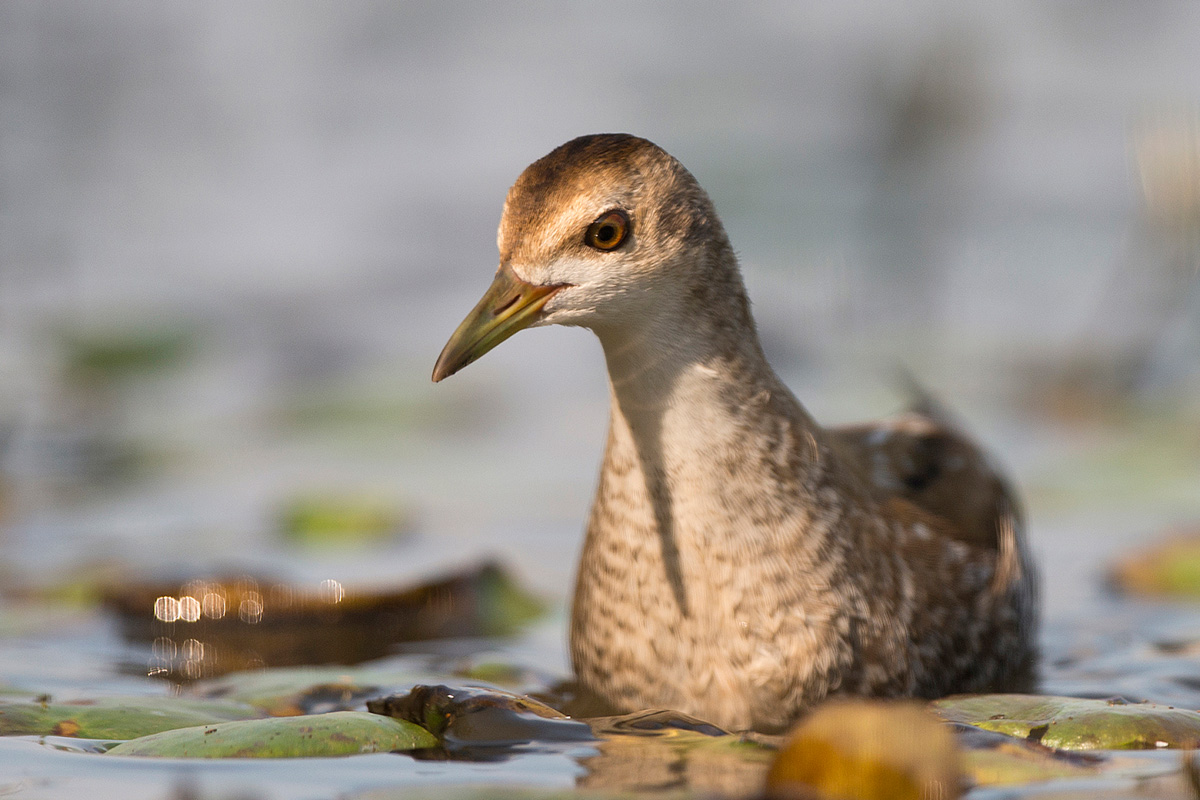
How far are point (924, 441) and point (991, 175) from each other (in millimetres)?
6690

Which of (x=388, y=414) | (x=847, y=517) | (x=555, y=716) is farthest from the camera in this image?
(x=388, y=414)

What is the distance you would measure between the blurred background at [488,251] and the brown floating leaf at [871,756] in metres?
2.88

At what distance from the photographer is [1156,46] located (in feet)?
41.6

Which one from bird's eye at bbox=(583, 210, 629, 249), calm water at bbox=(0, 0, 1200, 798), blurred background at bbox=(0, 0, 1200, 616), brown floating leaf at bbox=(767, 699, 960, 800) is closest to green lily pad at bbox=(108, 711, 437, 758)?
calm water at bbox=(0, 0, 1200, 798)

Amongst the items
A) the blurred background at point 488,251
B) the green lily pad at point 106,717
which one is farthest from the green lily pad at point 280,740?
the blurred background at point 488,251

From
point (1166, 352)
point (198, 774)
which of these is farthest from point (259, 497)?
point (1166, 352)

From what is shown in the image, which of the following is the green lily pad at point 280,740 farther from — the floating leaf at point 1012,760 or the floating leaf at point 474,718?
the floating leaf at point 1012,760

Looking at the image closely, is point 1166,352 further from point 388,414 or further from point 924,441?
point 388,414

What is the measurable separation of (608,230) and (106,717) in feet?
5.86

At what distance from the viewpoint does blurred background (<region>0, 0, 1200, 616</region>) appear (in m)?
6.77

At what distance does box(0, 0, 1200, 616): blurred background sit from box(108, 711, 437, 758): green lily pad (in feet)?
6.46

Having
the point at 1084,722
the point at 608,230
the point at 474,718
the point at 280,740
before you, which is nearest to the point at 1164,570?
the point at 1084,722

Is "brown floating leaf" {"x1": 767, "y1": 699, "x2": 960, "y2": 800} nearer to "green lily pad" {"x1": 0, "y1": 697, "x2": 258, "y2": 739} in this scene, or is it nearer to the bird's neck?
the bird's neck

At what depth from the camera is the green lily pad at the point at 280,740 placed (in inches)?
140
